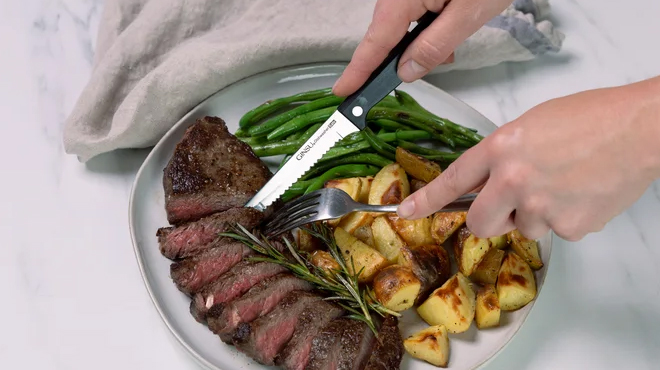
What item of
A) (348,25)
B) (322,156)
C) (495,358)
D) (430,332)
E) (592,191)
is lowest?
(495,358)

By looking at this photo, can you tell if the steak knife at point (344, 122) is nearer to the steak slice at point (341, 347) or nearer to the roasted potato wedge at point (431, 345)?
the steak slice at point (341, 347)

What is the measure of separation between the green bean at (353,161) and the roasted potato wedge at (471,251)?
501 mm

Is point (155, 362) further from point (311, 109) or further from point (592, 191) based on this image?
point (592, 191)

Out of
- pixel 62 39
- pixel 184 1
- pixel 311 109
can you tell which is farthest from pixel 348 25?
pixel 62 39

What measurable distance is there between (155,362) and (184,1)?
1536mm

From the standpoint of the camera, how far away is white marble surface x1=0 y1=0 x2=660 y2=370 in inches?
96.5

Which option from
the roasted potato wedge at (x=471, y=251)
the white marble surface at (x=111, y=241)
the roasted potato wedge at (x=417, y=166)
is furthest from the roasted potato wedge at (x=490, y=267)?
the roasted potato wedge at (x=417, y=166)

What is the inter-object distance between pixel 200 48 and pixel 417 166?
1064 mm

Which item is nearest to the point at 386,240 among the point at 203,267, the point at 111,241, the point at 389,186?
the point at 389,186

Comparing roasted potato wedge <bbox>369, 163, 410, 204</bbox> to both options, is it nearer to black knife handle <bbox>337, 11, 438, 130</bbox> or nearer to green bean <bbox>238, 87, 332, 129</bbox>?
black knife handle <bbox>337, 11, 438, 130</bbox>

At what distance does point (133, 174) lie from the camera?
9.39ft

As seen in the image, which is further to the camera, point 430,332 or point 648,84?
point 430,332

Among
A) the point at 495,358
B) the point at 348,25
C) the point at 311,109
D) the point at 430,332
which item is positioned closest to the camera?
the point at 430,332

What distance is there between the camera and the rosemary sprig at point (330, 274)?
2.26 m
